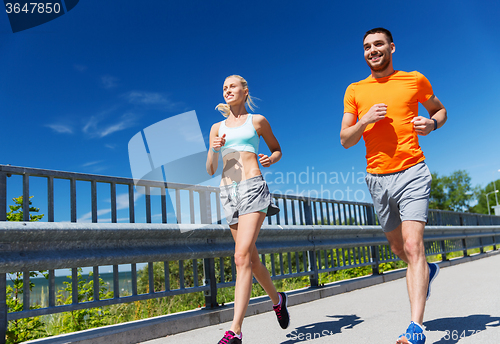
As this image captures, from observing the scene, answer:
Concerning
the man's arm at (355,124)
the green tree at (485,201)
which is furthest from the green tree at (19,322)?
the green tree at (485,201)

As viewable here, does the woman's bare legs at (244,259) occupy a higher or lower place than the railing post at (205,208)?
lower

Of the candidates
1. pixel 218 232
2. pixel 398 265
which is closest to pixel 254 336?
pixel 218 232

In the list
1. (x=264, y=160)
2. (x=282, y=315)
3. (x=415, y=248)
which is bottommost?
(x=282, y=315)

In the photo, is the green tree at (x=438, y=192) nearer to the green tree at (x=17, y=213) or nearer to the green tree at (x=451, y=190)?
the green tree at (x=451, y=190)

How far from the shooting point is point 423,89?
131 inches

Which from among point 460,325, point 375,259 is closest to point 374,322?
point 460,325

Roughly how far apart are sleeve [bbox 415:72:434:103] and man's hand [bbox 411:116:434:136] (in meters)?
0.27

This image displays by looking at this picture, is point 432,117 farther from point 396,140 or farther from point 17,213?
point 17,213

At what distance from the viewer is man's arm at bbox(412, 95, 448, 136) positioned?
311 centimetres

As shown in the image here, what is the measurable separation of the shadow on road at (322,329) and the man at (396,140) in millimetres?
862

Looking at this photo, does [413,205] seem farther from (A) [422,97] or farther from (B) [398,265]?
(B) [398,265]

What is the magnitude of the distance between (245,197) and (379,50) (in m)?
1.61

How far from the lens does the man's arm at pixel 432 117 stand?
3107 mm

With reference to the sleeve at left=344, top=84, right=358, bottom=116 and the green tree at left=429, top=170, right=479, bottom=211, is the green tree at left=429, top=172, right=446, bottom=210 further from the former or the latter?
the sleeve at left=344, top=84, right=358, bottom=116
